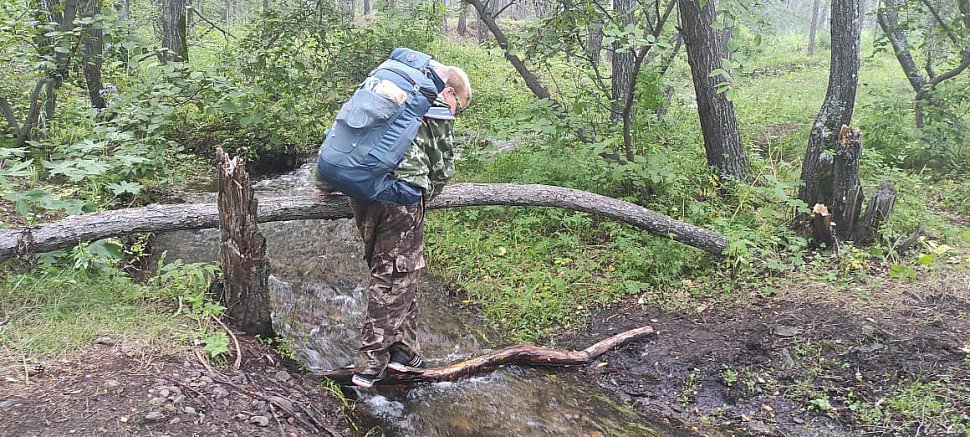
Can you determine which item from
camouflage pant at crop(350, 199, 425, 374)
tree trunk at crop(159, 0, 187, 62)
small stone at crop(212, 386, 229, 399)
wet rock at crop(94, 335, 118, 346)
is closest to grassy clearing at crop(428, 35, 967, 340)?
camouflage pant at crop(350, 199, 425, 374)

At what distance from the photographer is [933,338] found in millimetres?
4195

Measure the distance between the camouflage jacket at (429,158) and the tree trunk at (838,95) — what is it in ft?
11.9

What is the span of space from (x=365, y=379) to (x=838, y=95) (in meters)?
5.00

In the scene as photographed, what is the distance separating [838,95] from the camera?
5.73 metres

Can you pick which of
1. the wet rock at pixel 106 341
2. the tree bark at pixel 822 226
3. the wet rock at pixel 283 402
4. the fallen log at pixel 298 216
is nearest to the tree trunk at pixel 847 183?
the tree bark at pixel 822 226

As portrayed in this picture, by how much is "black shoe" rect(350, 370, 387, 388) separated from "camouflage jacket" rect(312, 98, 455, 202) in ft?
4.13

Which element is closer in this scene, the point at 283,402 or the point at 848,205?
the point at 283,402

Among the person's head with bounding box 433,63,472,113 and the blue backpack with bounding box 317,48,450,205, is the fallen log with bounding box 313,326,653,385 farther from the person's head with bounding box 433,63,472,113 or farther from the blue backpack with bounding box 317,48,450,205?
the person's head with bounding box 433,63,472,113

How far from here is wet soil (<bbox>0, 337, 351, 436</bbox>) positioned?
290cm

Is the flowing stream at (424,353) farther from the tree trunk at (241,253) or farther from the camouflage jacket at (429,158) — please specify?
the camouflage jacket at (429,158)

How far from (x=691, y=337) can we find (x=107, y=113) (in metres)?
6.26

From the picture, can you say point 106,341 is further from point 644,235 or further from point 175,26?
point 175,26

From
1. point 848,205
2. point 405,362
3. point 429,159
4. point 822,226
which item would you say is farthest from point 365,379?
point 848,205

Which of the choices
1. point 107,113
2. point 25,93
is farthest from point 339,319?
point 25,93
